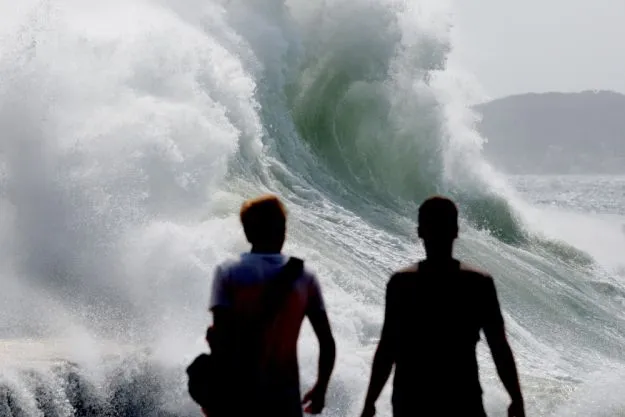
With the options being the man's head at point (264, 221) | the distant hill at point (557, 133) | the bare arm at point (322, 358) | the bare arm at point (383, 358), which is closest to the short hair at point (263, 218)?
the man's head at point (264, 221)

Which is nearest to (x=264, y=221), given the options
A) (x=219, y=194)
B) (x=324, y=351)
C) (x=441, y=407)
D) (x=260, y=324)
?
(x=260, y=324)

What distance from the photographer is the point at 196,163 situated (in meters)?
11.1

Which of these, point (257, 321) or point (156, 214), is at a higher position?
point (257, 321)

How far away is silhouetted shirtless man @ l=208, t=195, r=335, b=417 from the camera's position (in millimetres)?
3117

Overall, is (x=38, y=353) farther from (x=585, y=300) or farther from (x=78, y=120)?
(x=585, y=300)

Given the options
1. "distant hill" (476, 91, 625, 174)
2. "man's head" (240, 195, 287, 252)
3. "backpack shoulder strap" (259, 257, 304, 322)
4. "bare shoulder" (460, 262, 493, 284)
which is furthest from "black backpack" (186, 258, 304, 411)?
"distant hill" (476, 91, 625, 174)

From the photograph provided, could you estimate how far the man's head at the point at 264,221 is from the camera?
10.6 feet

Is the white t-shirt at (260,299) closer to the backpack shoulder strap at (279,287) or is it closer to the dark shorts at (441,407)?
the backpack shoulder strap at (279,287)

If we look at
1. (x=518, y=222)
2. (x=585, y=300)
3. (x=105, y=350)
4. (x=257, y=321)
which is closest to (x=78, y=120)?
(x=105, y=350)

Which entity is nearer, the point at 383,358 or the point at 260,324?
the point at 260,324

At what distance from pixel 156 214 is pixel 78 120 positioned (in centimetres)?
147

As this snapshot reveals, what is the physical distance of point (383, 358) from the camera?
336 cm

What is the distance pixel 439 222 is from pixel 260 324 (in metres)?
0.68

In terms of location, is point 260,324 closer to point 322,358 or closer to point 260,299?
point 260,299
